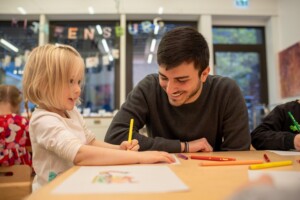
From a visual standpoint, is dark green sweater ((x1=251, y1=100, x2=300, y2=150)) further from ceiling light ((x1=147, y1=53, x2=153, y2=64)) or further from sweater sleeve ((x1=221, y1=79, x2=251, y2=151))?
ceiling light ((x1=147, y1=53, x2=153, y2=64))

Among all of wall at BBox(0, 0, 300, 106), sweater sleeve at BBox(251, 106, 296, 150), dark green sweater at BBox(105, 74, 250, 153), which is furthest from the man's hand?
wall at BBox(0, 0, 300, 106)

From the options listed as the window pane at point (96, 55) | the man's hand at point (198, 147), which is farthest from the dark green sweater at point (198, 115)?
the window pane at point (96, 55)

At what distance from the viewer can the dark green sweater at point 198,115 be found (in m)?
1.18

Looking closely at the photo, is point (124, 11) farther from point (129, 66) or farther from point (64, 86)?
point (64, 86)

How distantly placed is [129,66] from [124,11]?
30.9 inches

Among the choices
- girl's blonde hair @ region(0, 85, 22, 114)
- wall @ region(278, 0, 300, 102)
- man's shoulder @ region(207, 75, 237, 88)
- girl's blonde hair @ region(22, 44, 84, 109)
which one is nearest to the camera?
girl's blonde hair @ region(22, 44, 84, 109)

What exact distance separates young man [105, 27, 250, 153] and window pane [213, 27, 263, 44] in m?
3.01

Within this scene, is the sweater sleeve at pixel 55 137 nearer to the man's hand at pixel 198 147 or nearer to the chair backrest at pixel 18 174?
the man's hand at pixel 198 147

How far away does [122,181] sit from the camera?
0.51m

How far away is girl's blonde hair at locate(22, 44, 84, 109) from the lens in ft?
3.06

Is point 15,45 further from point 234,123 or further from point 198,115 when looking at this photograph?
point 234,123

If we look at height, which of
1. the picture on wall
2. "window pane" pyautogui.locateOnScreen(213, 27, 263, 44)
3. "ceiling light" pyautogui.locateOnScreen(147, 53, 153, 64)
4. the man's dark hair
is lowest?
the man's dark hair

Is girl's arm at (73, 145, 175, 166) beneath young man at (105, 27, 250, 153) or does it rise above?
beneath

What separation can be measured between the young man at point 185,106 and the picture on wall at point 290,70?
247cm
